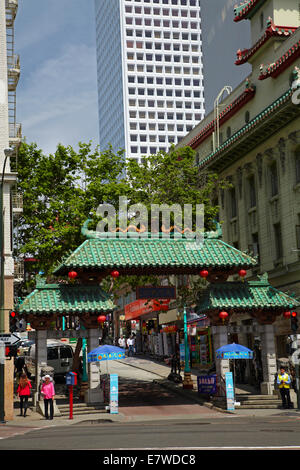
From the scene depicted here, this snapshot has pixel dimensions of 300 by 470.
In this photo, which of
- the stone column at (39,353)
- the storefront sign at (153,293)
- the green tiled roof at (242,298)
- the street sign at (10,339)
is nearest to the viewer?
the street sign at (10,339)

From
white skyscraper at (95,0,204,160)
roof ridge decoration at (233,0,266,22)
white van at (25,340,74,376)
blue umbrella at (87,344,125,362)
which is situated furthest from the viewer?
white skyscraper at (95,0,204,160)

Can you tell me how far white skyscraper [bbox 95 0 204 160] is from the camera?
14012cm

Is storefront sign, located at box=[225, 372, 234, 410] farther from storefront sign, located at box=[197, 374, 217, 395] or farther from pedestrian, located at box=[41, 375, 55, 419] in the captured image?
pedestrian, located at box=[41, 375, 55, 419]

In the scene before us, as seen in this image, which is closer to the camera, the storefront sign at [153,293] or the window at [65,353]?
the storefront sign at [153,293]

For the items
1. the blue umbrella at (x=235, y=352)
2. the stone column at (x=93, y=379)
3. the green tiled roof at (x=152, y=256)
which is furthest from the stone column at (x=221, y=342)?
the stone column at (x=93, y=379)

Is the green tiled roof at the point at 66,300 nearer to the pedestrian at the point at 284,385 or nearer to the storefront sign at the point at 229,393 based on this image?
the storefront sign at the point at 229,393

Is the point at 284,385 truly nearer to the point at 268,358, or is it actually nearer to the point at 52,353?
the point at 268,358

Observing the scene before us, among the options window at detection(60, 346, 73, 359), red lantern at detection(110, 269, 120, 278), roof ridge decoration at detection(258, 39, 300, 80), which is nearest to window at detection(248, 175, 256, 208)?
roof ridge decoration at detection(258, 39, 300, 80)

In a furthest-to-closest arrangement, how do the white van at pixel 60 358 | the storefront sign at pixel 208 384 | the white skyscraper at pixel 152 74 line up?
the white skyscraper at pixel 152 74
the white van at pixel 60 358
the storefront sign at pixel 208 384

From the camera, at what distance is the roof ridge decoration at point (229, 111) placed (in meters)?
43.1

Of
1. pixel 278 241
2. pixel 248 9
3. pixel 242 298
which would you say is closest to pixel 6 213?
pixel 242 298

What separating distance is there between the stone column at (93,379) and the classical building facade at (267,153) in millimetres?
11451

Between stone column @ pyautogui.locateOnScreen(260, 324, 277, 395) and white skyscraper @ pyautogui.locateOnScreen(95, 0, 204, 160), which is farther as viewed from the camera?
white skyscraper @ pyautogui.locateOnScreen(95, 0, 204, 160)
